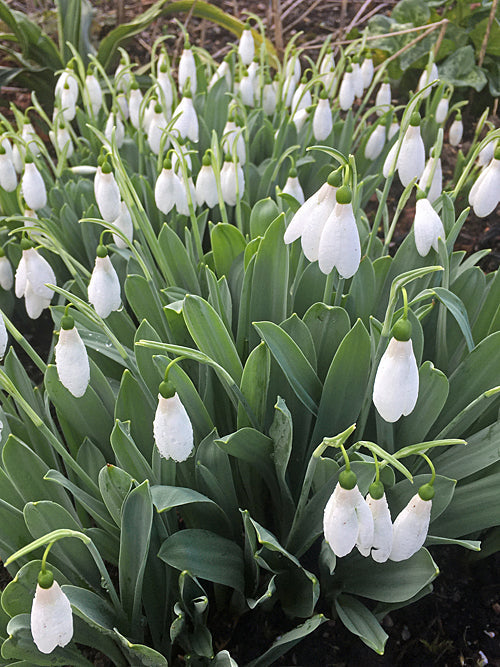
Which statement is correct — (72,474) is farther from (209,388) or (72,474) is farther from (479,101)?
(479,101)

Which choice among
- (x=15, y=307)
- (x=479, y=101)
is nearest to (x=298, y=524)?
(x=15, y=307)

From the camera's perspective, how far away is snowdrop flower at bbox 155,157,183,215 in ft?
5.08

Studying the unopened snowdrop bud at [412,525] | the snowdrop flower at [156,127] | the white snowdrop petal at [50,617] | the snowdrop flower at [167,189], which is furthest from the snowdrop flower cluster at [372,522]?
the snowdrop flower at [156,127]

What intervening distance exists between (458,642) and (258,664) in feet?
1.59

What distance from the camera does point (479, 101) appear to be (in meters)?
3.17

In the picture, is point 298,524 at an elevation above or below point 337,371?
below

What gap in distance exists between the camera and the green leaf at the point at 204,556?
120cm

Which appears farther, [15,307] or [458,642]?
[15,307]

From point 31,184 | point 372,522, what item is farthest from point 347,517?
point 31,184

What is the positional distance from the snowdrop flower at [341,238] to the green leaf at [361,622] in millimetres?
626

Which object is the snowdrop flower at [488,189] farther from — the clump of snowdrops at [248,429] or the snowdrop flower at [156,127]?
the snowdrop flower at [156,127]

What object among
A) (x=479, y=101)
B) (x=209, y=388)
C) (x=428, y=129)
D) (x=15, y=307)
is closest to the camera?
(x=209, y=388)

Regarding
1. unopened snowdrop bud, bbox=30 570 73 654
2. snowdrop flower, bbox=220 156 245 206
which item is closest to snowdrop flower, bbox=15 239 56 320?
snowdrop flower, bbox=220 156 245 206

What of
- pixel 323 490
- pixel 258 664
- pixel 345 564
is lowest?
pixel 258 664
